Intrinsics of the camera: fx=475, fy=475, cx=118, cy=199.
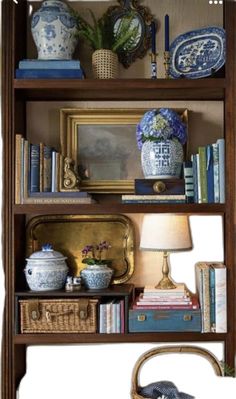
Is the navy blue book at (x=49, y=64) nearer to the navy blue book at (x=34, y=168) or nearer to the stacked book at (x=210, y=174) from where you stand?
the navy blue book at (x=34, y=168)

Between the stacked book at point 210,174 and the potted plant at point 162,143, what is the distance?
88 millimetres

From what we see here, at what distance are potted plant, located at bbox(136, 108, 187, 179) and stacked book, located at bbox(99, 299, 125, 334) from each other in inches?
20.9

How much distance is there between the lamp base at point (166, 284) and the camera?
193 cm

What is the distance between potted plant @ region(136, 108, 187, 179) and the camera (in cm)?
187

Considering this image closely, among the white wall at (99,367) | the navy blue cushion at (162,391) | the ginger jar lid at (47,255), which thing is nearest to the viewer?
the navy blue cushion at (162,391)

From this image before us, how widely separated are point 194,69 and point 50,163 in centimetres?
70

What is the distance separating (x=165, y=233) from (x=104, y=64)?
0.72 meters

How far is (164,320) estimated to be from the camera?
72.2 inches

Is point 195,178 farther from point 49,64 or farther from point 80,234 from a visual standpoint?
point 49,64

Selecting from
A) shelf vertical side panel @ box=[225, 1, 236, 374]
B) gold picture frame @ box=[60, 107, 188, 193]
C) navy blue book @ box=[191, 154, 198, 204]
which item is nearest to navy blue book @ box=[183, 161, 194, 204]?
navy blue book @ box=[191, 154, 198, 204]

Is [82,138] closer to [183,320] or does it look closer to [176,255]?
[176,255]

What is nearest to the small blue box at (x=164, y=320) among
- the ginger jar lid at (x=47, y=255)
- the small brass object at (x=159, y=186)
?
the ginger jar lid at (x=47, y=255)

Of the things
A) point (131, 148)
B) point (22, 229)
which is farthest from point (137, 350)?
point (131, 148)

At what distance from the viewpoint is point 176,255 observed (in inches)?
81.1
